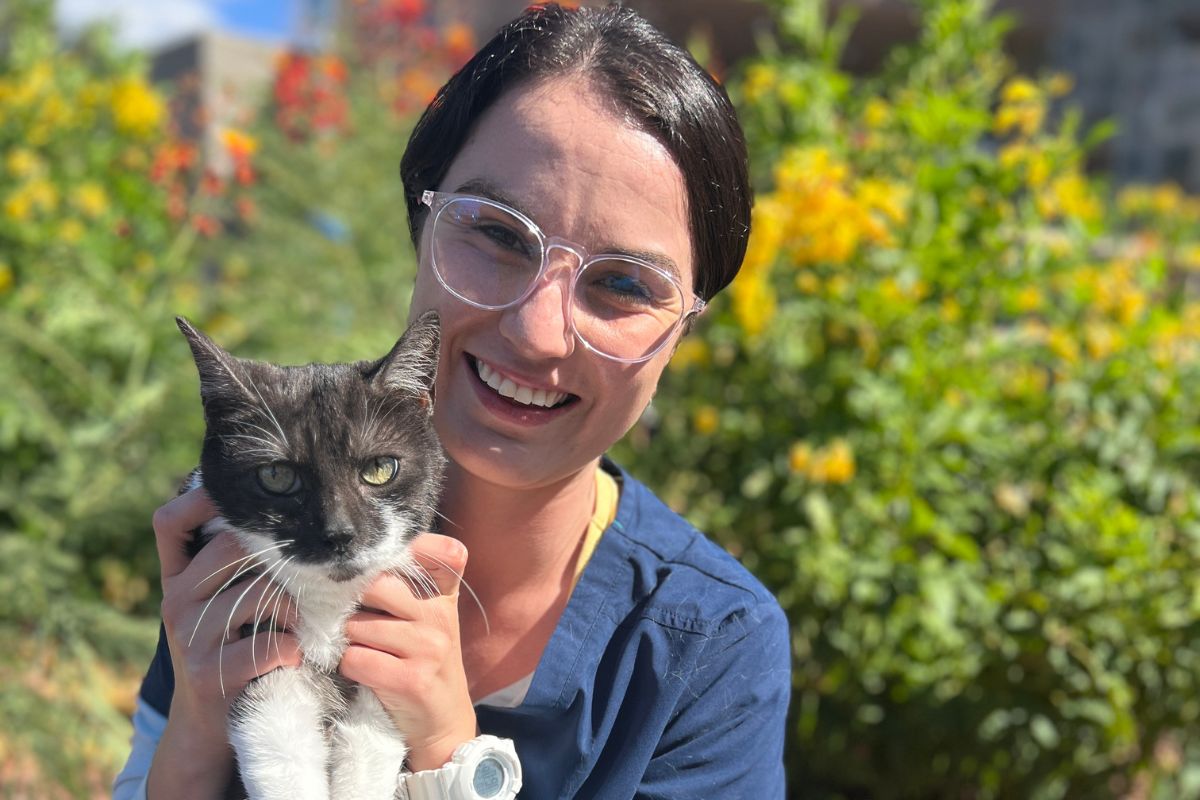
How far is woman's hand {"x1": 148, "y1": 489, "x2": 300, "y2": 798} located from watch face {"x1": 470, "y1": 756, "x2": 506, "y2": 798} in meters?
0.27

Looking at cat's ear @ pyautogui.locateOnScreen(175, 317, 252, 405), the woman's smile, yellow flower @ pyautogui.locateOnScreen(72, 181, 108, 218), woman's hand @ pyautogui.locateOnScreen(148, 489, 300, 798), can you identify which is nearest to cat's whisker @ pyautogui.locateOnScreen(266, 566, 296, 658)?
woman's hand @ pyautogui.locateOnScreen(148, 489, 300, 798)

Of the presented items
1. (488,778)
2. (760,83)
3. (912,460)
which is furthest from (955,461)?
(488,778)

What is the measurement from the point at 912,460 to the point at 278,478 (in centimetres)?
193

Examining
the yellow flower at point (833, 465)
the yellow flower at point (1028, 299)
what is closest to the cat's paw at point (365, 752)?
the yellow flower at point (833, 465)

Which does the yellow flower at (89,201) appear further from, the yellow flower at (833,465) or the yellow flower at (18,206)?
the yellow flower at (833,465)

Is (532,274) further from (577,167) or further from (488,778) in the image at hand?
(488,778)

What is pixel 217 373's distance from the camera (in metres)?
1.24

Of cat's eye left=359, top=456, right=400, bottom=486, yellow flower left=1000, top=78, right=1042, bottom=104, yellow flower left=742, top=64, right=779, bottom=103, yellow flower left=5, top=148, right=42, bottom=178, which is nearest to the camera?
cat's eye left=359, top=456, right=400, bottom=486

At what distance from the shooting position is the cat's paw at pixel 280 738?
1200 millimetres

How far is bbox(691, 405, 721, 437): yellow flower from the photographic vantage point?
9.66 ft

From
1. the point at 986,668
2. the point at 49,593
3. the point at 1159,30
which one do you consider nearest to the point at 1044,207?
the point at 986,668

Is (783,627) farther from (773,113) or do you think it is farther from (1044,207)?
(773,113)

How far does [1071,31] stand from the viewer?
15.2m

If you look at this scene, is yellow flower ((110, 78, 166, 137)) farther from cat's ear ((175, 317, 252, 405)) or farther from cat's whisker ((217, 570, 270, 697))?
cat's whisker ((217, 570, 270, 697))
